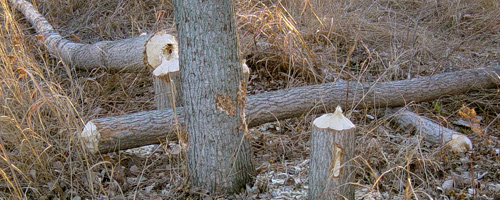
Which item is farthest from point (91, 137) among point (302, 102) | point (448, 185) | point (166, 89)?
point (448, 185)

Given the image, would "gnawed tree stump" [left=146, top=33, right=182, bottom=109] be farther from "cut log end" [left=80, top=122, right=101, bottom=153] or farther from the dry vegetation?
"cut log end" [left=80, top=122, right=101, bottom=153]

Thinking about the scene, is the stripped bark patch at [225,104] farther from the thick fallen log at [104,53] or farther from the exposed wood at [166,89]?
the thick fallen log at [104,53]

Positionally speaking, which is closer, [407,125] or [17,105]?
[17,105]

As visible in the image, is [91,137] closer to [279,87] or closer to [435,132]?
[279,87]

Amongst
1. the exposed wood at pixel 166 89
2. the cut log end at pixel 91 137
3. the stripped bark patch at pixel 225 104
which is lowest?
the cut log end at pixel 91 137

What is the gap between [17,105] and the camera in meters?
3.41

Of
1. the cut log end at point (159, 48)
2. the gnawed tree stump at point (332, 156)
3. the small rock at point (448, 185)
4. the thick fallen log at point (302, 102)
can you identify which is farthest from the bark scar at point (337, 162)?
the cut log end at point (159, 48)

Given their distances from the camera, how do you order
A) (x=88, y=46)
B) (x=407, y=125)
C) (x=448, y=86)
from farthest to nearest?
(x=88, y=46) < (x=448, y=86) < (x=407, y=125)

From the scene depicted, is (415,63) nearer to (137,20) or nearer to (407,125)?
(407,125)

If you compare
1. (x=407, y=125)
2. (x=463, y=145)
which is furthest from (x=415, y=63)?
(x=463, y=145)

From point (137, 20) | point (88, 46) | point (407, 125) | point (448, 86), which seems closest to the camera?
point (407, 125)

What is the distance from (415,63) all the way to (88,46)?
3.57 metres

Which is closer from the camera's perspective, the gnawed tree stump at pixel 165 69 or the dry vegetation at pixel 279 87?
the dry vegetation at pixel 279 87

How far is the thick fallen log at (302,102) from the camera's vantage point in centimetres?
320
